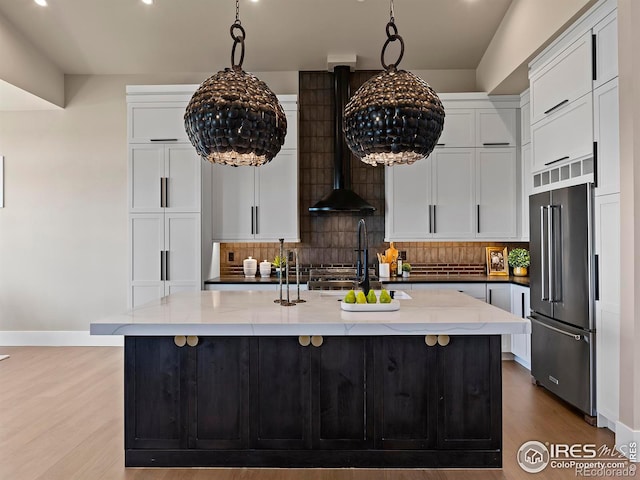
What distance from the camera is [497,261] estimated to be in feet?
18.8

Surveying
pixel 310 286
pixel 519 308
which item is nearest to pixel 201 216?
pixel 310 286

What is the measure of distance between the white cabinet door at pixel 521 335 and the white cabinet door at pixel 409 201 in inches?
44.1

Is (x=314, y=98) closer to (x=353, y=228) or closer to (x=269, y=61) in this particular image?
(x=269, y=61)

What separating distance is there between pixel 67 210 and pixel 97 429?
346 centimetres

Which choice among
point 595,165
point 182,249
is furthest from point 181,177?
point 595,165

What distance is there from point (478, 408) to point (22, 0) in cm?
548

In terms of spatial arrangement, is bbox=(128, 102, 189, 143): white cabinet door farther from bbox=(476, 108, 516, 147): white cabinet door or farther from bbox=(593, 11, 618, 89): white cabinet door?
bbox=(593, 11, 618, 89): white cabinet door

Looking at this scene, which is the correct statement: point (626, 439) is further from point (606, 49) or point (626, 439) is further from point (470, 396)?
point (606, 49)

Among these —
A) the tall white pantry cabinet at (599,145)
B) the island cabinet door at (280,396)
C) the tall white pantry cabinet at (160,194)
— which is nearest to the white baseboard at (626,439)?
the tall white pantry cabinet at (599,145)

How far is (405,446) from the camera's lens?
2.71 metres

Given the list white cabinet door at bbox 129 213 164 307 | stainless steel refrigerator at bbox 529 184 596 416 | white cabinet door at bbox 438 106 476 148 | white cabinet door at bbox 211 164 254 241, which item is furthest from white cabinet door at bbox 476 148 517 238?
white cabinet door at bbox 129 213 164 307

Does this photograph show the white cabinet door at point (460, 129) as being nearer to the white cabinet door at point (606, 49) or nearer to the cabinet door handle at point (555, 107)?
the cabinet door handle at point (555, 107)

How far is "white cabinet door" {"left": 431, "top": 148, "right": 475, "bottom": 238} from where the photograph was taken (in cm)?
539

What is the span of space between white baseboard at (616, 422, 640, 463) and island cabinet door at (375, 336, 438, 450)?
3.95 feet
